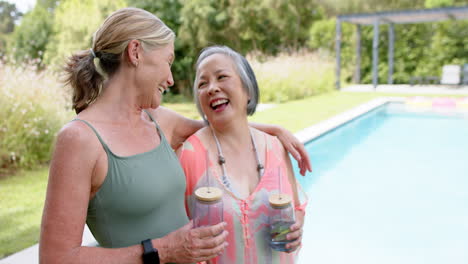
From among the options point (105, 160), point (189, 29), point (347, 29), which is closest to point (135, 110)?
point (105, 160)

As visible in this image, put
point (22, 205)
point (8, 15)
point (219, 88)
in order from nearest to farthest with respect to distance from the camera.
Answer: point (219, 88) → point (22, 205) → point (8, 15)

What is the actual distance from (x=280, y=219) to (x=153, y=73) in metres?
0.65

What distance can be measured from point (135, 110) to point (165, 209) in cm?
35

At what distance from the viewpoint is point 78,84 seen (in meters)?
1.40

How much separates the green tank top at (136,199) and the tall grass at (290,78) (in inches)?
425

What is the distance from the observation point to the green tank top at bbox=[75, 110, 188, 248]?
1.25 m

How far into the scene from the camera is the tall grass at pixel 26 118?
5.23m

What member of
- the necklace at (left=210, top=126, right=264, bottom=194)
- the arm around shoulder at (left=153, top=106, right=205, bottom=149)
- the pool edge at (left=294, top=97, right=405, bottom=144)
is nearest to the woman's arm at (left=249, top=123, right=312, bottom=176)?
the necklace at (left=210, top=126, right=264, bottom=194)

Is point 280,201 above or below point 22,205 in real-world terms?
above

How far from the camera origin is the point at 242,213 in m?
1.64

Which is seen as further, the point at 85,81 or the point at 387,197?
the point at 387,197

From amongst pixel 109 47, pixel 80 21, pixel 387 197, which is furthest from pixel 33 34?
pixel 109 47

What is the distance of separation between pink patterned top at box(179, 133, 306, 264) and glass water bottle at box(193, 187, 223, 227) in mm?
309

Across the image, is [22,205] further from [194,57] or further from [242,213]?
[242,213]
